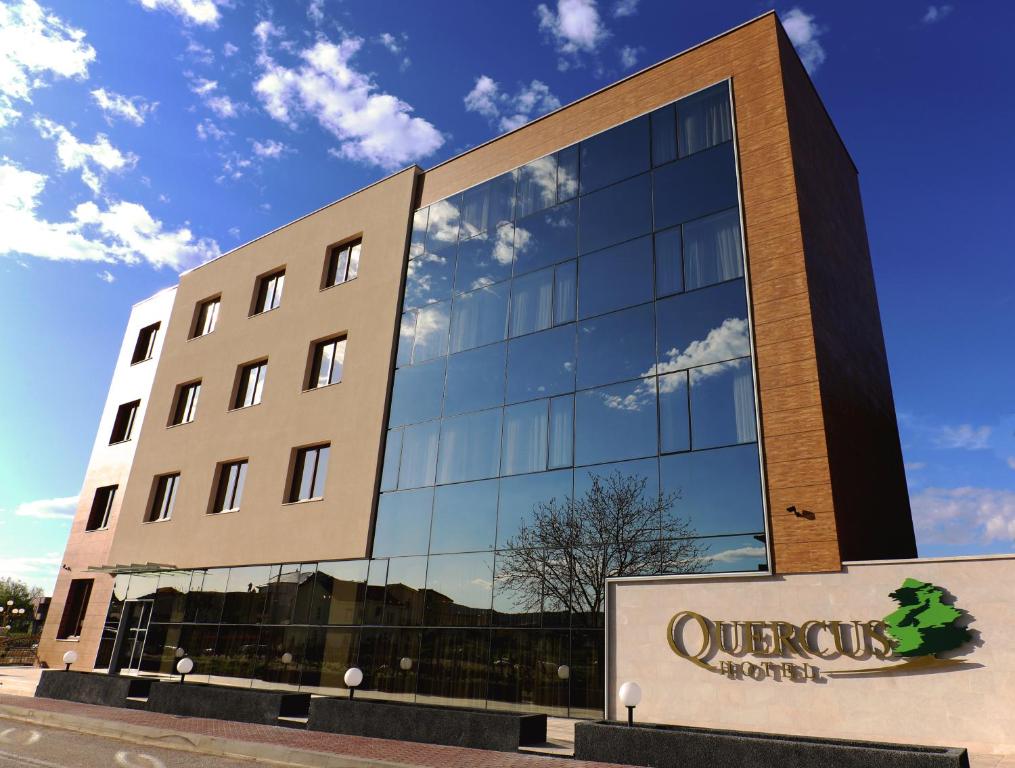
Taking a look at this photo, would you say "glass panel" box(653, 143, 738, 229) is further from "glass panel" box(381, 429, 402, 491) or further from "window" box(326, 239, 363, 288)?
"window" box(326, 239, 363, 288)

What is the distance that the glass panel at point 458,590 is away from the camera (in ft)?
63.0

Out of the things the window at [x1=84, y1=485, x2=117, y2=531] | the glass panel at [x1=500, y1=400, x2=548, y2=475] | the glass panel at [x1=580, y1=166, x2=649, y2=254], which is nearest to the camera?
the glass panel at [x1=500, y1=400, x2=548, y2=475]

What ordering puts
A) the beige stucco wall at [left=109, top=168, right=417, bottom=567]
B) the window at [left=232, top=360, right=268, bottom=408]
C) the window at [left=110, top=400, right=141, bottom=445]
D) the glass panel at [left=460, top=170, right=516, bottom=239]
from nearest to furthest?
1. the glass panel at [left=460, top=170, right=516, bottom=239]
2. the beige stucco wall at [left=109, top=168, right=417, bottom=567]
3. the window at [left=232, top=360, right=268, bottom=408]
4. the window at [left=110, top=400, right=141, bottom=445]

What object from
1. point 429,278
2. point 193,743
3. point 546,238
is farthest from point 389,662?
point 546,238

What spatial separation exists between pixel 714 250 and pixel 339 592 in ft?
50.6

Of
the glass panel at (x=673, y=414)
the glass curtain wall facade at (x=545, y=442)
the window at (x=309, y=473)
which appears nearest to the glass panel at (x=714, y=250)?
the glass curtain wall facade at (x=545, y=442)

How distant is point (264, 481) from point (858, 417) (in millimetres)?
20095

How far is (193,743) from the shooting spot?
1375 cm

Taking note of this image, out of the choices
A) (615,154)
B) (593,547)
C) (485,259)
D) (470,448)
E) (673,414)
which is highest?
(615,154)

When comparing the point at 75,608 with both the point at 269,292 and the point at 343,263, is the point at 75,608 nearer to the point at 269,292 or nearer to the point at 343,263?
the point at 269,292

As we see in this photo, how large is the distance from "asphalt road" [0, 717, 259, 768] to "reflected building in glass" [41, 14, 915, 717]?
24.8ft

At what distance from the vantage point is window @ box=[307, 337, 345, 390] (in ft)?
86.9

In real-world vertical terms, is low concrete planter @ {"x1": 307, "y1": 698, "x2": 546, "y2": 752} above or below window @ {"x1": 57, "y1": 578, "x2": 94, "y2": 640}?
below

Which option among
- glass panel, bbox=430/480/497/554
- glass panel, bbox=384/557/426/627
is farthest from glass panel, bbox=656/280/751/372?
glass panel, bbox=384/557/426/627
